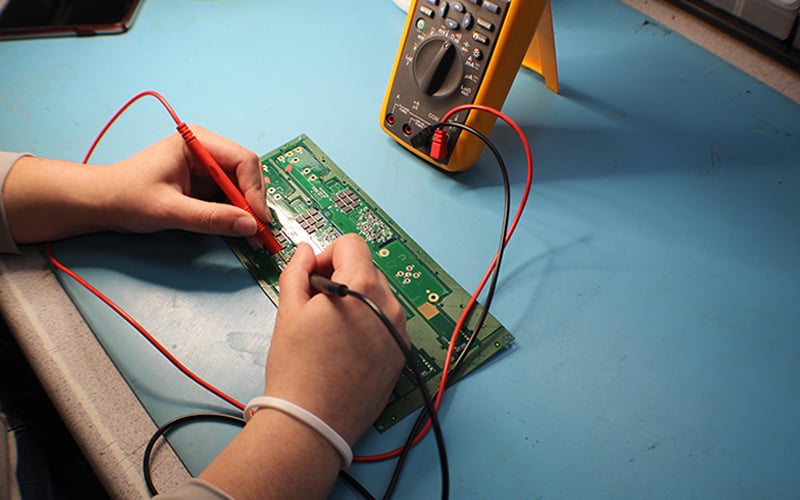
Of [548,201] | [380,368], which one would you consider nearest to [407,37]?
[548,201]

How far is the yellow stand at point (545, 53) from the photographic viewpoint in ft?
3.06

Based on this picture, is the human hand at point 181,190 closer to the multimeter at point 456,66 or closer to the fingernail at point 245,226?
the fingernail at point 245,226

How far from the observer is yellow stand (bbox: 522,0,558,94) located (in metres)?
0.93

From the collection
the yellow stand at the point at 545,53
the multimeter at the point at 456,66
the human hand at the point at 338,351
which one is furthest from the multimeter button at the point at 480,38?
the human hand at the point at 338,351

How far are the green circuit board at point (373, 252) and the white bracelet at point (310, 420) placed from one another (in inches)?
2.9

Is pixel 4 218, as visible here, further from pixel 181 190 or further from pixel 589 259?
pixel 589 259

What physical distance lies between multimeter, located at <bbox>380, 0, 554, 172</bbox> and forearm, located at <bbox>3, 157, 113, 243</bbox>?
1.47ft

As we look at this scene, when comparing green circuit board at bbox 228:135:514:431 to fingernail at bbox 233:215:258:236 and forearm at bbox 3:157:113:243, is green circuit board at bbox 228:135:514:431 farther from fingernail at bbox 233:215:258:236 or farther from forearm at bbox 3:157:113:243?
forearm at bbox 3:157:113:243

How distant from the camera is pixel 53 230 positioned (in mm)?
786

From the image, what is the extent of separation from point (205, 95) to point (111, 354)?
0.51 m

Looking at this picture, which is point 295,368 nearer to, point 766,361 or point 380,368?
point 380,368

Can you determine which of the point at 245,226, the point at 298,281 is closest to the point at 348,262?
the point at 298,281

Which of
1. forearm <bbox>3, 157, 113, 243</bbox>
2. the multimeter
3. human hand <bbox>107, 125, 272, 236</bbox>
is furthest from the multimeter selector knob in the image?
forearm <bbox>3, 157, 113, 243</bbox>

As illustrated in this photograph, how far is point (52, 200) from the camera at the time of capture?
77cm
